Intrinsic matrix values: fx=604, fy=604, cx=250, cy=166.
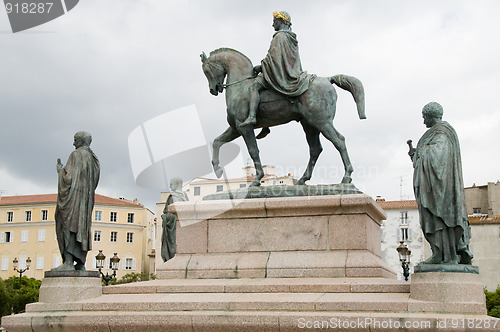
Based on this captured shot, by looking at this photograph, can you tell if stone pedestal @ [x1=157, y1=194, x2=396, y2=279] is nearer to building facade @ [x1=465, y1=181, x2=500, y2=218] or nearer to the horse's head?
the horse's head

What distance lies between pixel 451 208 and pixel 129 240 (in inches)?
2526

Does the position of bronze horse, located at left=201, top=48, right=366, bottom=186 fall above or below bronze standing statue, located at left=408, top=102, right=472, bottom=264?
above

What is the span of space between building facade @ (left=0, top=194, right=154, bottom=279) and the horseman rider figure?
58413 mm

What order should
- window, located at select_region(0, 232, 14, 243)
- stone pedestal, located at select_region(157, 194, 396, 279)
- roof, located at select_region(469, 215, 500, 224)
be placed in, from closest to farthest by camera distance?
stone pedestal, located at select_region(157, 194, 396, 279) < roof, located at select_region(469, 215, 500, 224) < window, located at select_region(0, 232, 14, 243)

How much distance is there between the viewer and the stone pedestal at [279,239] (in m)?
9.38

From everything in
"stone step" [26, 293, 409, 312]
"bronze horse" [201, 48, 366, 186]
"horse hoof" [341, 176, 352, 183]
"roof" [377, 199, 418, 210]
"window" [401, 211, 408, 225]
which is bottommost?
"stone step" [26, 293, 409, 312]

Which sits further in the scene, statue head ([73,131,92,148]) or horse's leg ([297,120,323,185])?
horse's leg ([297,120,323,185])

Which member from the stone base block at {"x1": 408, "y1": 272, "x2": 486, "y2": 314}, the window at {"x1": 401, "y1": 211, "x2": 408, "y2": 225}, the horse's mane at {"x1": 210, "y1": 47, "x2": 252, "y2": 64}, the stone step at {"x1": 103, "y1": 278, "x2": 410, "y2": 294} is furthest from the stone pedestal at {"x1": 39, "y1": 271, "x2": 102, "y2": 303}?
the window at {"x1": 401, "y1": 211, "x2": 408, "y2": 225}

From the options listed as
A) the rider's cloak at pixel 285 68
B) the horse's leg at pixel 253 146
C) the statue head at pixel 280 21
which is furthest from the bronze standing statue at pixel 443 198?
the statue head at pixel 280 21

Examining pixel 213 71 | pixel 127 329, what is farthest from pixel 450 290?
pixel 213 71

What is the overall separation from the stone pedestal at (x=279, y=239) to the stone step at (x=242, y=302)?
0.82 m

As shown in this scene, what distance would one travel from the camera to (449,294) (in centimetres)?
766

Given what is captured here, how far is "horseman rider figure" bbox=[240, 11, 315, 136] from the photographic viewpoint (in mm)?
10633

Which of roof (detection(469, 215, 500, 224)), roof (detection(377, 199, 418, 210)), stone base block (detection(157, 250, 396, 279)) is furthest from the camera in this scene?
roof (detection(377, 199, 418, 210))
